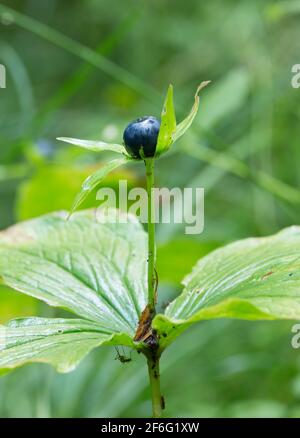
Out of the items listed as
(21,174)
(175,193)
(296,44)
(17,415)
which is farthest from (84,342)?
(296,44)

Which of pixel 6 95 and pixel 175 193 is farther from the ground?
pixel 6 95

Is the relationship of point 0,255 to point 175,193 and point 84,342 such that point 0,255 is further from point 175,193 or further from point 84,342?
point 175,193

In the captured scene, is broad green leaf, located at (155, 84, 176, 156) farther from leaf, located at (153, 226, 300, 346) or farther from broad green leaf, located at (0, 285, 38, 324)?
broad green leaf, located at (0, 285, 38, 324)

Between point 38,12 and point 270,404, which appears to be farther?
point 38,12

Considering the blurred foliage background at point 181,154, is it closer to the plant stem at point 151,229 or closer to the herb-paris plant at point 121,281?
the herb-paris plant at point 121,281

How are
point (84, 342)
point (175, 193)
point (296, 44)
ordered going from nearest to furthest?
point (84, 342) → point (175, 193) → point (296, 44)

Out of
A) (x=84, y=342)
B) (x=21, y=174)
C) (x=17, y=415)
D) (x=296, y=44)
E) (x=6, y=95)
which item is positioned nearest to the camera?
(x=84, y=342)

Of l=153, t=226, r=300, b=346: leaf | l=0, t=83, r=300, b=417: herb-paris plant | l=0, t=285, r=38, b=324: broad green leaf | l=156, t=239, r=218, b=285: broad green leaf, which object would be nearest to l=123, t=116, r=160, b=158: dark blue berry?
l=0, t=83, r=300, b=417: herb-paris plant

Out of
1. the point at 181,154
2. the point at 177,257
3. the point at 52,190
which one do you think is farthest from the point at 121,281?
the point at 181,154
